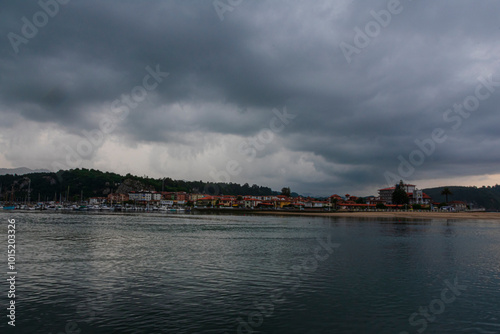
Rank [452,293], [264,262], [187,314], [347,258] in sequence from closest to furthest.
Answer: [187,314], [452,293], [264,262], [347,258]

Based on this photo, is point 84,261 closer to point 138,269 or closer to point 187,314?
point 138,269

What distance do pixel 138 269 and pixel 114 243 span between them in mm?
17674

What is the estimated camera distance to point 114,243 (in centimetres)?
4144

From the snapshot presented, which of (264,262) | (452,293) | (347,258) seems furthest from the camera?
(347,258)

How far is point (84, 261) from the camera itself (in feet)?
93.6

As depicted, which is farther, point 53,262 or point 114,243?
point 114,243

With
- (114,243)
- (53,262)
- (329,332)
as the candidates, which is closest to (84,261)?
(53,262)

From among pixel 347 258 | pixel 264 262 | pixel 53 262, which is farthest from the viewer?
pixel 347 258

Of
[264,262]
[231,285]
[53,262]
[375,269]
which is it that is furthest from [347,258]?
[53,262]

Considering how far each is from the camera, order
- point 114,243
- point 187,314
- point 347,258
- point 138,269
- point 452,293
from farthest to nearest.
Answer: point 114,243
point 347,258
point 138,269
point 452,293
point 187,314

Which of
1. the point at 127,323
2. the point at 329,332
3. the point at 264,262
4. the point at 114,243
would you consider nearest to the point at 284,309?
the point at 329,332

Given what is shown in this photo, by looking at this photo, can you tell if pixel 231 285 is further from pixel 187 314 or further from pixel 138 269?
pixel 138 269

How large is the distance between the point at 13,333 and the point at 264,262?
19.4 metres

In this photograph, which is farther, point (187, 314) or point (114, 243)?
point (114, 243)
